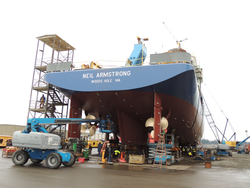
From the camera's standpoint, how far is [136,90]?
13289 millimetres

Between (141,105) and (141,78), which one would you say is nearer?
(141,78)

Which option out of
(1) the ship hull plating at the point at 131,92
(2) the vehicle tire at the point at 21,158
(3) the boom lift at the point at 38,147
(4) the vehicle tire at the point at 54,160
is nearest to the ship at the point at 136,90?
(1) the ship hull plating at the point at 131,92

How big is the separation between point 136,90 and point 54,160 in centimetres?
606

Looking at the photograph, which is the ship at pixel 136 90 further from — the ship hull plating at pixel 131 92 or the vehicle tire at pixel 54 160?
the vehicle tire at pixel 54 160

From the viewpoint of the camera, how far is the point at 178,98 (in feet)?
48.9

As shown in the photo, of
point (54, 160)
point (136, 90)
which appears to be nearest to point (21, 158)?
point (54, 160)

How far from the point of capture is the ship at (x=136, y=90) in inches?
513

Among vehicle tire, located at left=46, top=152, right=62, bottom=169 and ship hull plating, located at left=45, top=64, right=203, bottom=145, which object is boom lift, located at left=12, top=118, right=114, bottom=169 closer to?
vehicle tire, located at left=46, top=152, right=62, bottom=169

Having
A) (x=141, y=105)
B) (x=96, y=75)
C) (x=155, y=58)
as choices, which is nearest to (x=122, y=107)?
(x=141, y=105)

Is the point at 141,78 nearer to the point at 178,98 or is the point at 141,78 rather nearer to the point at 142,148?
the point at 178,98

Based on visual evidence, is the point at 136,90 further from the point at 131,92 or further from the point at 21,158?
the point at 21,158

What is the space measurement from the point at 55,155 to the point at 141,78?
645 centimetres

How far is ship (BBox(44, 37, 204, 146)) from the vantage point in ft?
42.7

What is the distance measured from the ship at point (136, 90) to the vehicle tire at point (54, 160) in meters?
4.71
